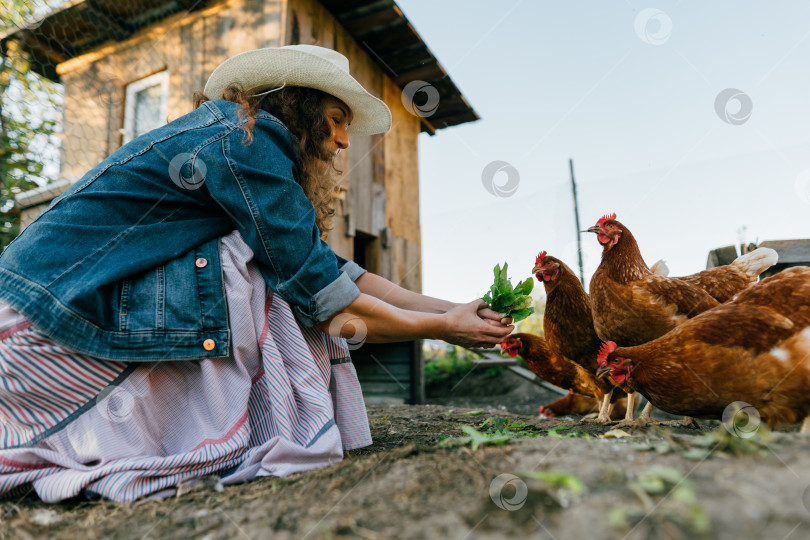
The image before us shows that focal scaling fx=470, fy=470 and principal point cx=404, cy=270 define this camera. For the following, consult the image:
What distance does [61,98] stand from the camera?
5684mm

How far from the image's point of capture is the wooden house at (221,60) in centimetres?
447

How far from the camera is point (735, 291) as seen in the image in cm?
281

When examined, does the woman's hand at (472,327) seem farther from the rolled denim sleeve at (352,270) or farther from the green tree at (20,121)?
the green tree at (20,121)

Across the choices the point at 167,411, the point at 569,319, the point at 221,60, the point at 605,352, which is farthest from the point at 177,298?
the point at 221,60

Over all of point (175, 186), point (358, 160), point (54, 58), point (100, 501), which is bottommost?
point (100, 501)

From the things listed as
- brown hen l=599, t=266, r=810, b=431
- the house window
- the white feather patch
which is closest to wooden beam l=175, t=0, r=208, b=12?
the house window

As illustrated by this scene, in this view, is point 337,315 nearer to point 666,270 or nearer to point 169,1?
point 666,270

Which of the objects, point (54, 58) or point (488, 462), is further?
point (54, 58)

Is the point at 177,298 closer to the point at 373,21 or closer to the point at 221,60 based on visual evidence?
the point at 221,60

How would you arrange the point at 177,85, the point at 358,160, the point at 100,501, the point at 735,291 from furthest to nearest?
the point at 358,160 < the point at 177,85 < the point at 735,291 < the point at 100,501

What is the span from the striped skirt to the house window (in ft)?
13.1

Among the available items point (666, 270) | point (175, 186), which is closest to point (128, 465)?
point (175, 186)

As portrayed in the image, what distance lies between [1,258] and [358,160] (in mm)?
3695

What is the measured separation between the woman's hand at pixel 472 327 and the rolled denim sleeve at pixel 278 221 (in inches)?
16.5
